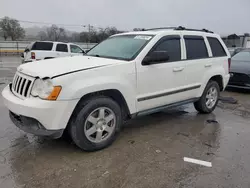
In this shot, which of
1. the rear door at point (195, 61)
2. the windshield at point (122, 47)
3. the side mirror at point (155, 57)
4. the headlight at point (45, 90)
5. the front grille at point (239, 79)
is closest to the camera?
the headlight at point (45, 90)

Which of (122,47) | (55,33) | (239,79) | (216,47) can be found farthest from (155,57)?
(55,33)

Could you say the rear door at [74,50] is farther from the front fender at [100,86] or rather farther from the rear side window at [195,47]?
the front fender at [100,86]

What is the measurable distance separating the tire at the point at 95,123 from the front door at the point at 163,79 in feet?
1.82

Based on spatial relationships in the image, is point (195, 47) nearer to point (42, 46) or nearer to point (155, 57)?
point (155, 57)

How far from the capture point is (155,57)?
3711 mm

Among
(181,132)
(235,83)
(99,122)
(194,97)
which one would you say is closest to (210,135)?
(181,132)

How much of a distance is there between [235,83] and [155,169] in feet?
19.8

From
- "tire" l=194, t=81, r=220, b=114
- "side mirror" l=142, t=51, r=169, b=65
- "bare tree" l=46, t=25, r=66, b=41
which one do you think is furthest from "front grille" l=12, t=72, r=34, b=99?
"bare tree" l=46, t=25, r=66, b=41

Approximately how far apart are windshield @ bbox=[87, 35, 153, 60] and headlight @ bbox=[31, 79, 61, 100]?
1.34 metres

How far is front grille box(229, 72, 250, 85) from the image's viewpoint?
7.52 metres

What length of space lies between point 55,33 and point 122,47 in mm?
38565

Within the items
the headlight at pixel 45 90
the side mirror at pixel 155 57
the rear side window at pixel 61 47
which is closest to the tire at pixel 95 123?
the headlight at pixel 45 90

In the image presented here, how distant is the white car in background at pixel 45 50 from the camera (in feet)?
42.7

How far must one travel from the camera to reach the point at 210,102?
5.41m
